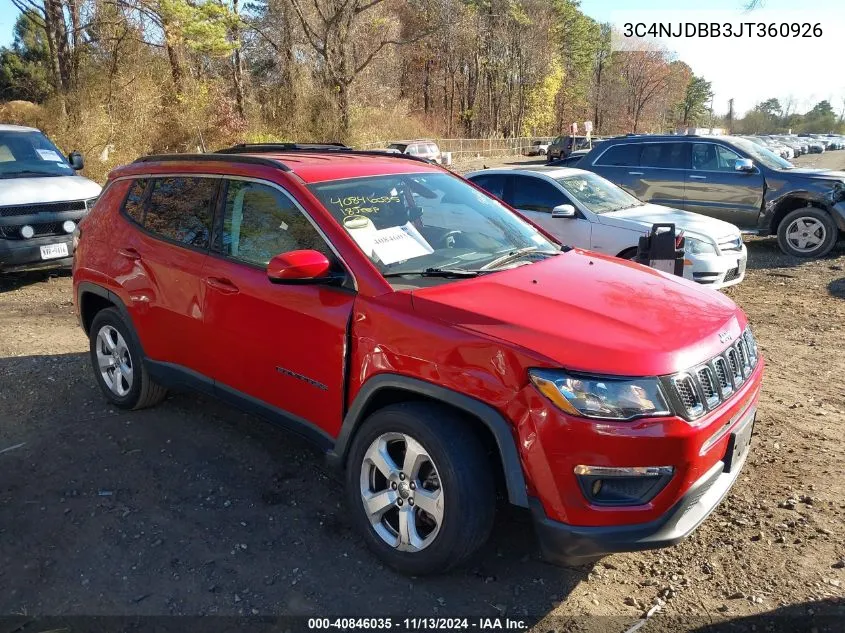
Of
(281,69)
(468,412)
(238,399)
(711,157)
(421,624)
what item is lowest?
(421,624)

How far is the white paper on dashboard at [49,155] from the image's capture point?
9484mm

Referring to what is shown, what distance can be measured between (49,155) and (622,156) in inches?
349

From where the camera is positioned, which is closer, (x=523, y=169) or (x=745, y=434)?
(x=745, y=434)

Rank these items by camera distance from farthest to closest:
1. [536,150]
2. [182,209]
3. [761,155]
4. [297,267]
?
[536,150]
[761,155]
[182,209]
[297,267]

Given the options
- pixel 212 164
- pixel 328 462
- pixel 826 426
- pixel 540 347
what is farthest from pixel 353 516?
pixel 826 426

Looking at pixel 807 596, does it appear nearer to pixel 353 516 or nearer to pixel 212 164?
pixel 353 516

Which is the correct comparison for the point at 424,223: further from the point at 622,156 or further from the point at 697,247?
the point at 622,156

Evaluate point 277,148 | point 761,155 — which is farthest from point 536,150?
point 277,148

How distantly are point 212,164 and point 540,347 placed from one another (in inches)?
97.4

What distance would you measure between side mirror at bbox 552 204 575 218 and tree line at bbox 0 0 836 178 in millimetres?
13708

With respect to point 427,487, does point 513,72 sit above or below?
above

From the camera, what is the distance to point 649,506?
253cm

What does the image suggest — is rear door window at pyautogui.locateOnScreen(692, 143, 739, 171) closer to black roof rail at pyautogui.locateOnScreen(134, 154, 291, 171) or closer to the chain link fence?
black roof rail at pyautogui.locateOnScreen(134, 154, 291, 171)

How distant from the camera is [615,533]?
2.51m
